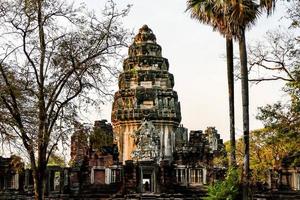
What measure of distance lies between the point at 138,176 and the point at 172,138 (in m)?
A: 11.3

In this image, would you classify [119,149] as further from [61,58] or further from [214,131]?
[61,58]

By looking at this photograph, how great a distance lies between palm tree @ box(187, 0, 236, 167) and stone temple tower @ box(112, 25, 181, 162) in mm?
16107

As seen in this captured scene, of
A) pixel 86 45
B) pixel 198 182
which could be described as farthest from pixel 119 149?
pixel 86 45

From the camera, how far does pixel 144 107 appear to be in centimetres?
3694

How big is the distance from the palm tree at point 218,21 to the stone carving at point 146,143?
1328cm

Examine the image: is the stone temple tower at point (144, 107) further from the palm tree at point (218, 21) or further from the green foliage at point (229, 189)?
the green foliage at point (229, 189)

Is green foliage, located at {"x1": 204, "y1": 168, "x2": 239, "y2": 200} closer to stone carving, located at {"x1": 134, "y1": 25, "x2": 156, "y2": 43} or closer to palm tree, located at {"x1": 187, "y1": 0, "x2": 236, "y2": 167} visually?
palm tree, located at {"x1": 187, "y1": 0, "x2": 236, "y2": 167}

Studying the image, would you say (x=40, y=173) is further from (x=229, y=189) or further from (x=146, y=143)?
(x=146, y=143)

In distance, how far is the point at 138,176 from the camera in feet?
85.9

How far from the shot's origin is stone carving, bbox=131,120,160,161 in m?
32.2

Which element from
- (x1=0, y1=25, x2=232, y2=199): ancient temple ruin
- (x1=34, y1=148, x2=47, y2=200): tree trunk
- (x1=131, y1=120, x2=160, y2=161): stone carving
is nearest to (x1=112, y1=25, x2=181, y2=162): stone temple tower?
(x1=0, y1=25, x2=232, y2=199): ancient temple ruin

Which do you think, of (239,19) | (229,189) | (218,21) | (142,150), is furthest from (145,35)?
(229,189)

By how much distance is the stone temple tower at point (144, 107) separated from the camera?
3650 cm

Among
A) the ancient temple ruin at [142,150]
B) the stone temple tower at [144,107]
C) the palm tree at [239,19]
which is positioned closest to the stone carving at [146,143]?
the ancient temple ruin at [142,150]
